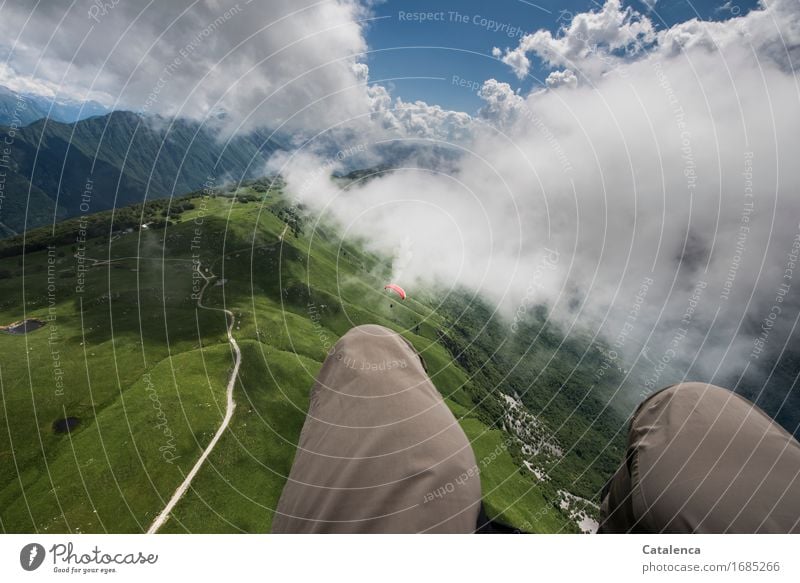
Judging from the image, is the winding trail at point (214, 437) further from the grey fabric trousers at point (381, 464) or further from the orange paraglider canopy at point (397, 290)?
the grey fabric trousers at point (381, 464)

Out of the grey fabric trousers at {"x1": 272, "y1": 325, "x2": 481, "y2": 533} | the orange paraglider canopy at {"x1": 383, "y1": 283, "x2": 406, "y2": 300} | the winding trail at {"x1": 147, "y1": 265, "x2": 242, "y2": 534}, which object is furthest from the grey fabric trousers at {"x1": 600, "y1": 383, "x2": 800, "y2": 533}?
the winding trail at {"x1": 147, "y1": 265, "x2": 242, "y2": 534}

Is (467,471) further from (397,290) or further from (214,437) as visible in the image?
(214,437)

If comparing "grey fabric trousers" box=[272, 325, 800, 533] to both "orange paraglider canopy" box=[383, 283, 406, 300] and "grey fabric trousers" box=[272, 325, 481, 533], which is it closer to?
"grey fabric trousers" box=[272, 325, 481, 533]

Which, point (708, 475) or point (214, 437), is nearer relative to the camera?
point (708, 475)

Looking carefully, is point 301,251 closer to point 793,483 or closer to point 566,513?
point 566,513

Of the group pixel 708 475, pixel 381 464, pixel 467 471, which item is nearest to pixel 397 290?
pixel 381 464
